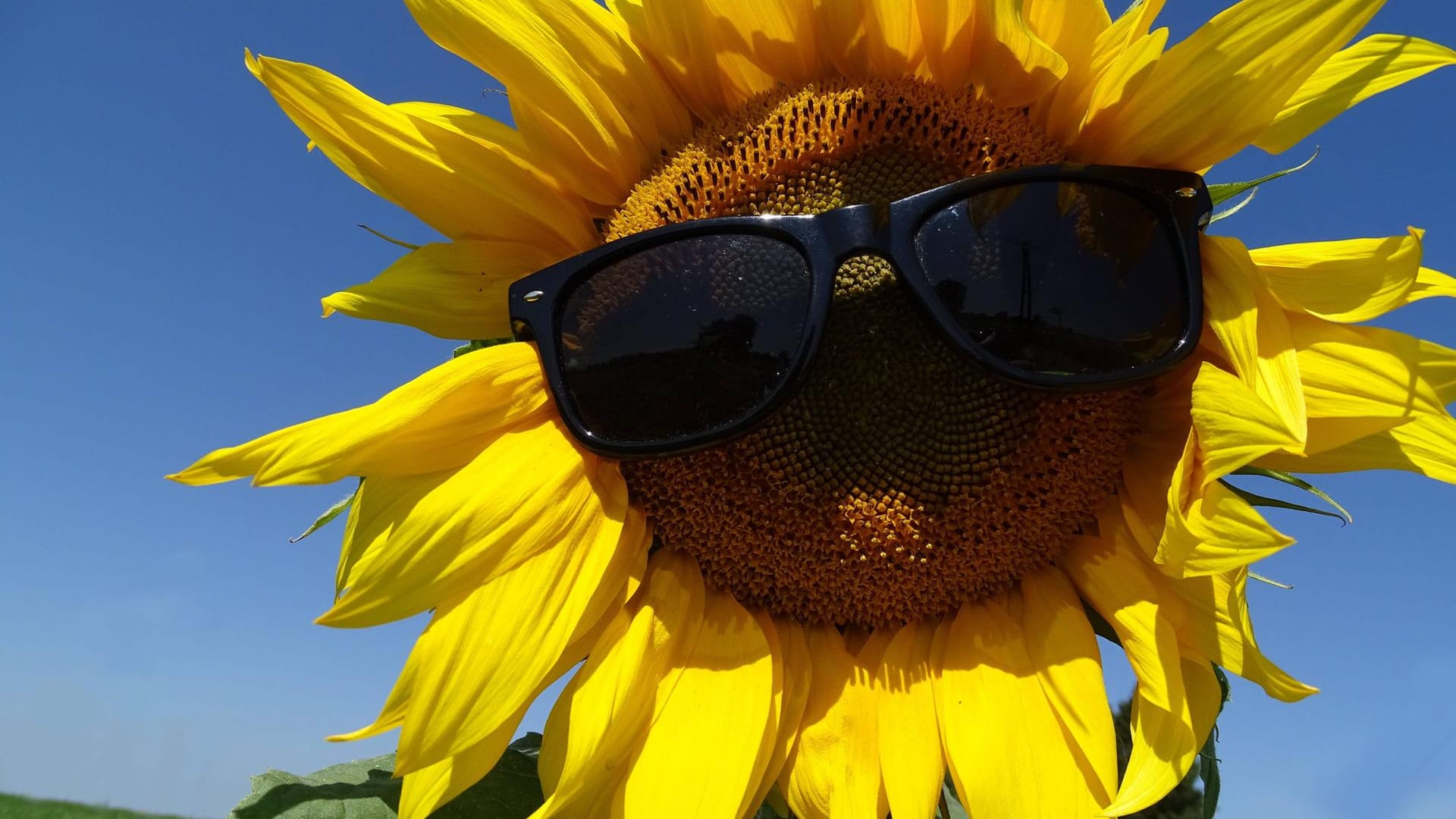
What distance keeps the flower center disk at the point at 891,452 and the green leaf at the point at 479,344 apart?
0.37 meters

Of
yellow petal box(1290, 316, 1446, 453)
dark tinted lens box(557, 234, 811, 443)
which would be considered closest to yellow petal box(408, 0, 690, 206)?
dark tinted lens box(557, 234, 811, 443)

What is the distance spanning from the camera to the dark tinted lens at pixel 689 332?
1.74 m

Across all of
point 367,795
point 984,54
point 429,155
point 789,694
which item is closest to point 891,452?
point 789,694

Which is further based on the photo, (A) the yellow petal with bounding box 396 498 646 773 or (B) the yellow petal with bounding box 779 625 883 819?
(B) the yellow petal with bounding box 779 625 883 819

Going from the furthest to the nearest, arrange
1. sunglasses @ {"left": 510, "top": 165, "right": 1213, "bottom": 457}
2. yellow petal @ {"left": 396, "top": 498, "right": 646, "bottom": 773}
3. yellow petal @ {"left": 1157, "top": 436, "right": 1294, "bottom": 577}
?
1. sunglasses @ {"left": 510, "top": 165, "right": 1213, "bottom": 457}
2. yellow petal @ {"left": 396, "top": 498, "right": 646, "bottom": 773}
3. yellow petal @ {"left": 1157, "top": 436, "right": 1294, "bottom": 577}

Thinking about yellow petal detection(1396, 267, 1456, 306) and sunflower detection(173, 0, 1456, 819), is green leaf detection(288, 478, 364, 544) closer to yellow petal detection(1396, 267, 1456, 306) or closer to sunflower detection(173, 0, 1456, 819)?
sunflower detection(173, 0, 1456, 819)

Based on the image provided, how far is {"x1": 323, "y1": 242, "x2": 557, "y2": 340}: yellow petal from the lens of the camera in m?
1.83

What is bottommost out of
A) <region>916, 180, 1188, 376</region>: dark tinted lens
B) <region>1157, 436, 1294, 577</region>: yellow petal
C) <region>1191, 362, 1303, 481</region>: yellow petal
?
<region>1157, 436, 1294, 577</region>: yellow petal

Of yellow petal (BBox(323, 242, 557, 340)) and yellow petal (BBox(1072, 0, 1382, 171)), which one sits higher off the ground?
yellow petal (BBox(323, 242, 557, 340))

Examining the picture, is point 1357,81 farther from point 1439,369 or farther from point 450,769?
point 450,769

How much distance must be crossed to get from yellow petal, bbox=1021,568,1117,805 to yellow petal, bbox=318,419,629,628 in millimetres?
751

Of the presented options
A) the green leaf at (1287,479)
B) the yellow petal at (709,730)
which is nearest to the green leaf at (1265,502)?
the green leaf at (1287,479)

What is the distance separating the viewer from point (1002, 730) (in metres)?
1.67

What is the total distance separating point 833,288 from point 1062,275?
370mm
